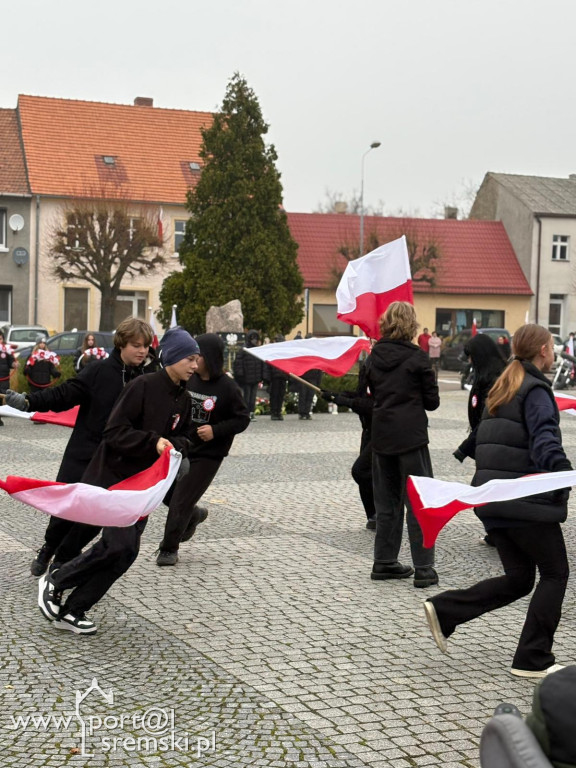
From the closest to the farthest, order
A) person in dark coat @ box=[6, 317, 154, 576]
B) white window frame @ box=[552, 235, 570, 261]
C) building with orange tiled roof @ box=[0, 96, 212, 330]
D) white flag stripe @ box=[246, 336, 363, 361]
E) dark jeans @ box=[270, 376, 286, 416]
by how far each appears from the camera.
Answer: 1. person in dark coat @ box=[6, 317, 154, 576]
2. white flag stripe @ box=[246, 336, 363, 361]
3. dark jeans @ box=[270, 376, 286, 416]
4. building with orange tiled roof @ box=[0, 96, 212, 330]
5. white window frame @ box=[552, 235, 570, 261]

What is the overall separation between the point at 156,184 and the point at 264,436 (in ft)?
112

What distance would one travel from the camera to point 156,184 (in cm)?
5109

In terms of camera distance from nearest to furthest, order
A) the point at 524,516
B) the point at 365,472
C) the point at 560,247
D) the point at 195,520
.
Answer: the point at 524,516, the point at 195,520, the point at 365,472, the point at 560,247

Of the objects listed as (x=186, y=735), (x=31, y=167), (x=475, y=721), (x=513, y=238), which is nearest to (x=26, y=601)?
(x=186, y=735)

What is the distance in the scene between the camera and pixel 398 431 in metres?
7.38

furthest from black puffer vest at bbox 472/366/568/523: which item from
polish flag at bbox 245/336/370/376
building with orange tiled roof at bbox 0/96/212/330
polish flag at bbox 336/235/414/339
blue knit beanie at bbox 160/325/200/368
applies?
building with orange tiled roof at bbox 0/96/212/330

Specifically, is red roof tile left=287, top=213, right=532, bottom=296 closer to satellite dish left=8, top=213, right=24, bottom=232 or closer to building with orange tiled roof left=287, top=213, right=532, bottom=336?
building with orange tiled roof left=287, top=213, right=532, bottom=336

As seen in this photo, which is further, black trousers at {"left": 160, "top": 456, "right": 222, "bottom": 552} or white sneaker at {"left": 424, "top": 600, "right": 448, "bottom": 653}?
black trousers at {"left": 160, "top": 456, "right": 222, "bottom": 552}

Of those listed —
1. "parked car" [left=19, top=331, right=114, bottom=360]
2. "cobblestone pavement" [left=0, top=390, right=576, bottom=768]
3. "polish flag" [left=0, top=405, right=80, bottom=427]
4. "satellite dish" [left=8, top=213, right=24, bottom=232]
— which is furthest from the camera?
"satellite dish" [left=8, top=213, right=24, bottom=232]

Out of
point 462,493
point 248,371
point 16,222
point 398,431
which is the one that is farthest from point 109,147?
point 462,493

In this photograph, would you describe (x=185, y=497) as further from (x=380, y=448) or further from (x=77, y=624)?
(x=77, y=624)

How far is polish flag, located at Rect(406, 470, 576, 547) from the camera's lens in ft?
17.5

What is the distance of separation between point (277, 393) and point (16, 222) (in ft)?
93.5

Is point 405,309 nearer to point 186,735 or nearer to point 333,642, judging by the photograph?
point 333,642
